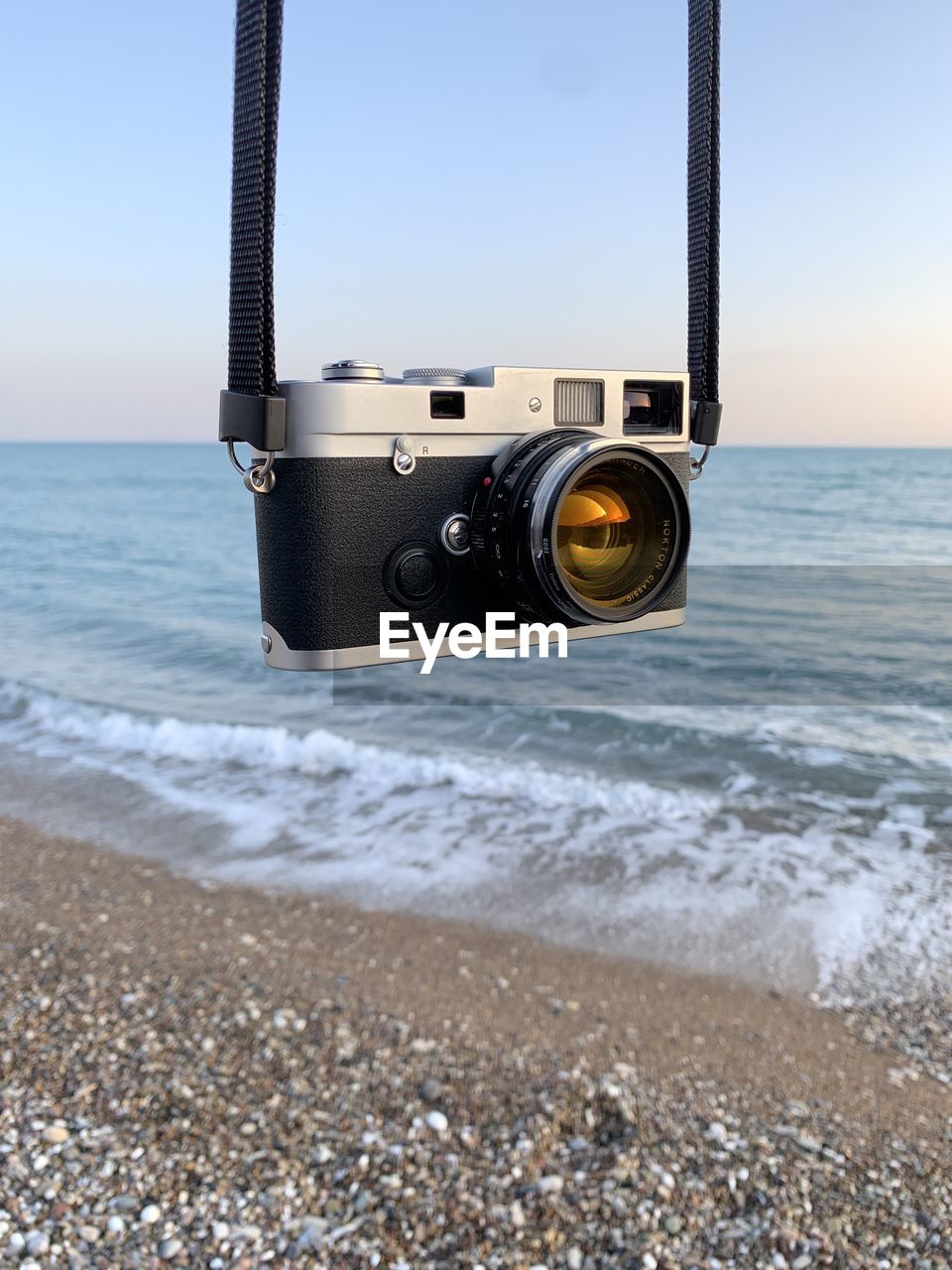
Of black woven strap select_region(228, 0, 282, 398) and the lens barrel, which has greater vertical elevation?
black woven strap select_region(228, 0, 282, 398)

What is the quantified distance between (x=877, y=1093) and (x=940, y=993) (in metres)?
0.80

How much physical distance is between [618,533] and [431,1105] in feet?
10.4

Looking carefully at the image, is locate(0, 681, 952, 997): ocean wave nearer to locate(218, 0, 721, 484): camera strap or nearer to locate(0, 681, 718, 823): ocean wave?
locate(0, 681, 718, 823): ocean wave

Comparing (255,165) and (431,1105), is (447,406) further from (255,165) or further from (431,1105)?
(431,1105)

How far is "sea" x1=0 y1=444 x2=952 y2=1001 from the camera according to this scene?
5207 mm

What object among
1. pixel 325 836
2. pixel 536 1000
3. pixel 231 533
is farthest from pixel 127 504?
pixel 536 1000

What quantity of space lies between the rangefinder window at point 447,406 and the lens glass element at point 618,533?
15cm

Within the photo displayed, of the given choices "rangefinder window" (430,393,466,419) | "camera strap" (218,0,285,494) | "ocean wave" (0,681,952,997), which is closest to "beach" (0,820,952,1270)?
"ocean wave" (0,681,952,997)

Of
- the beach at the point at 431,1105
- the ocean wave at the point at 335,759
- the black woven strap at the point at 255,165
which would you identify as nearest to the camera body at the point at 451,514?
the black woven strap at the point at 255,165

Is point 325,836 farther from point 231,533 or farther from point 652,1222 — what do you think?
point 231,533

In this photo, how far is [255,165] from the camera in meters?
0.81

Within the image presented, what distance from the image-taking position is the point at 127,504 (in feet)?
102

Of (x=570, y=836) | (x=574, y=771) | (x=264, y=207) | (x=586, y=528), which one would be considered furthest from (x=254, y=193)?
(x=574, y=771)

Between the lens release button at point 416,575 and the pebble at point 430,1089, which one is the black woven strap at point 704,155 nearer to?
the lens release button at point 416,575
